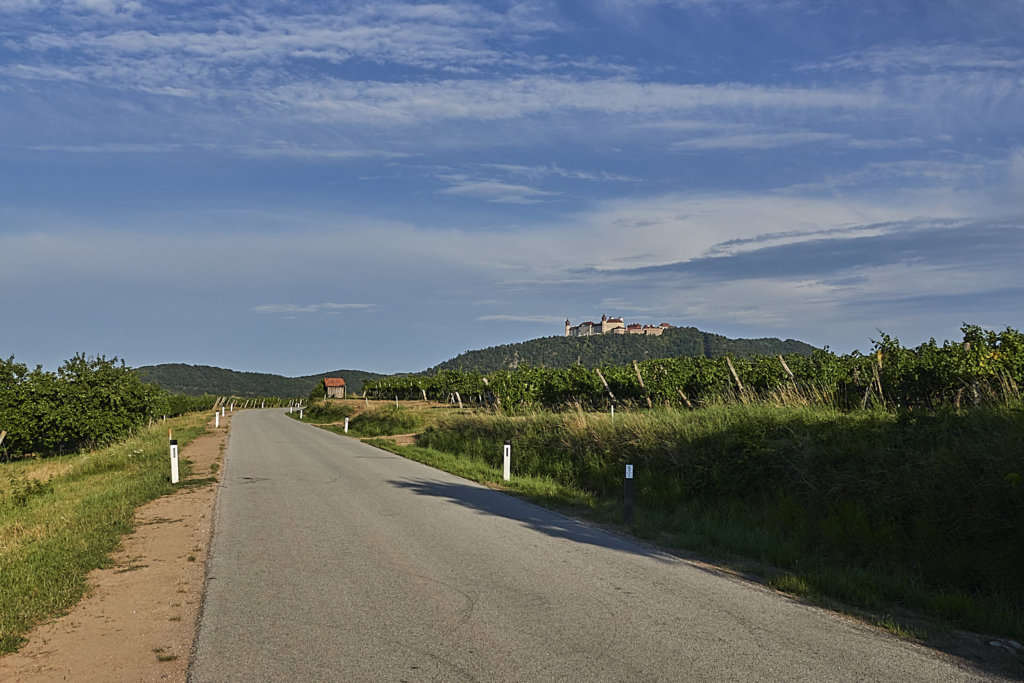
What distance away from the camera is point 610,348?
153 metres

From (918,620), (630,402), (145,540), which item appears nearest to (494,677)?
(918,620)

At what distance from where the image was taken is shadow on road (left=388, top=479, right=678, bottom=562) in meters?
10.6

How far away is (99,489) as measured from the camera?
18688 millimetres

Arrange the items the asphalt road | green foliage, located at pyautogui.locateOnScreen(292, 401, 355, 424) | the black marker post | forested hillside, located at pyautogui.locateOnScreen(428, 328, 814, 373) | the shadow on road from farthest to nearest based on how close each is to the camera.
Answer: forested hillside, located at pyautogui.locateOnScreen(428, 328, 814, 373)
green foliage, located at pyautogui.locateOnScreen(292, 401, 355, 424)
the black marker post
the shadow on road
the asphalt road

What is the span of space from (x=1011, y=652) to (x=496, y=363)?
170701 millimetres

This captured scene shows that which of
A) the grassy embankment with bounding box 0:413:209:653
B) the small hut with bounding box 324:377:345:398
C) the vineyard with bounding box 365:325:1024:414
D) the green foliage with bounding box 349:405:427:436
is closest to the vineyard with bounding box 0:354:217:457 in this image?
the grassy embankment with bounding box 0:413:209:653

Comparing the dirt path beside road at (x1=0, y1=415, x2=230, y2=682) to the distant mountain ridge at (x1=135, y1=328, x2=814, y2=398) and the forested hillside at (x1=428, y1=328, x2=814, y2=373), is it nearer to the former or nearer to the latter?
the distant mountain ridge at (x1=135, y1=328, x2=814, y2=398)

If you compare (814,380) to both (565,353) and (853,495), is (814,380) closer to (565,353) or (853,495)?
(853,495)

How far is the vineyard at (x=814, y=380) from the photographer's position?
57.4 feet

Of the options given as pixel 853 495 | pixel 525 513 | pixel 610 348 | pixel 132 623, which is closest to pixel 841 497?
pixel 853 495

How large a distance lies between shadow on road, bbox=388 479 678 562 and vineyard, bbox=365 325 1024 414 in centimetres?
612

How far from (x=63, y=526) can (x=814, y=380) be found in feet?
66.6

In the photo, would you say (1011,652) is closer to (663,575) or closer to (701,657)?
(701,657)

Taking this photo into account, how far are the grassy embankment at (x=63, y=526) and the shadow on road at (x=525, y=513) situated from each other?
18.5 feet
